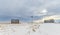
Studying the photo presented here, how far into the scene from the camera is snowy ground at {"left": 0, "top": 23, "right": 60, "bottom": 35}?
192 centimetres

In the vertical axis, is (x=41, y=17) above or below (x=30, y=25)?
above

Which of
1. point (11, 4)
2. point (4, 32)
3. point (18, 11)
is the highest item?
point (11, 4)

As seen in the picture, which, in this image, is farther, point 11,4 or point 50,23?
point 50,23

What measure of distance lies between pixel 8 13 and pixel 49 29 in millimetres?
963

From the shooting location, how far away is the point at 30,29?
1.97 meters

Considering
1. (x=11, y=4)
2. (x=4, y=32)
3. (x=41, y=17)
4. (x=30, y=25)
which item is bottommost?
(x=4, y=32)

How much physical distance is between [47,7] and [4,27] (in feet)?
3.31

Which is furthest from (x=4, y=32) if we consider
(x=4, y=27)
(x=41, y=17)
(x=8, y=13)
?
(x=41, y=17)

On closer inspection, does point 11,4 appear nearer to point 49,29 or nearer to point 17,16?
point 17,16

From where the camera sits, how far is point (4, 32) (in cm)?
191

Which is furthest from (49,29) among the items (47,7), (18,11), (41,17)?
(18,11)

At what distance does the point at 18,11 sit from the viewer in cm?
191

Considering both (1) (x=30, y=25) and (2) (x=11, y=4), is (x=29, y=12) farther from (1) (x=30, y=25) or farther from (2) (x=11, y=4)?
(2) (x=11, y=4)

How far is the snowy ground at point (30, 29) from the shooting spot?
1925 millimetres
